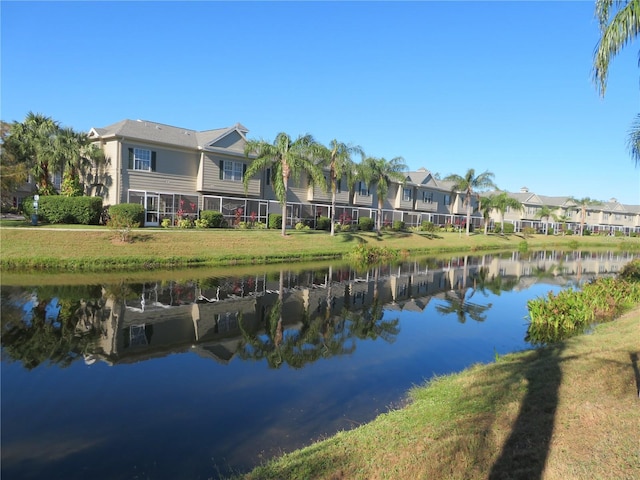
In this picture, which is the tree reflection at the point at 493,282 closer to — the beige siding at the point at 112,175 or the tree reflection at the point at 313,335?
the tree reflection at the point at 313,335

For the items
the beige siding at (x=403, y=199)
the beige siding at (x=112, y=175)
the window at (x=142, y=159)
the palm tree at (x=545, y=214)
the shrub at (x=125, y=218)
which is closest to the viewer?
the shrub at (x=125, y=218)

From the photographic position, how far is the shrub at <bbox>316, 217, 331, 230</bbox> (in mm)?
43469

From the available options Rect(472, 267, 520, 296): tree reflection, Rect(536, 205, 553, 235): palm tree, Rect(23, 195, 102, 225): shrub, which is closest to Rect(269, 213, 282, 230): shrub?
Rect(23, 195, 102, 225): shrub

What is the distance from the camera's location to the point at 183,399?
7.76 metres

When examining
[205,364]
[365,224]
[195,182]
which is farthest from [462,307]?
[365,224]

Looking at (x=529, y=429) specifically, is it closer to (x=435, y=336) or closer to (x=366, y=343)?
(x=366, y=343)

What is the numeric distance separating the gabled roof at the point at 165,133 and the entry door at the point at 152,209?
4.17m

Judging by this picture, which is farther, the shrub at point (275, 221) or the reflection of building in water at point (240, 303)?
the shrub at point (275, 221)

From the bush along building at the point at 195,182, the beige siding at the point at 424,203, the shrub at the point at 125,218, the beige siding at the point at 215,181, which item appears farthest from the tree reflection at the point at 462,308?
the beige siding at the point at 424,203

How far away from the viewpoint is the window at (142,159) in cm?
3183

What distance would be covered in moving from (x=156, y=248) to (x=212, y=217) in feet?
27.5

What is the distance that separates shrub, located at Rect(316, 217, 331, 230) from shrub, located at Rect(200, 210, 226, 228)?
477 inches

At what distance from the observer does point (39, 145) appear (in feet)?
101

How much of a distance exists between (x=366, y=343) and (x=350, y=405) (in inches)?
158
